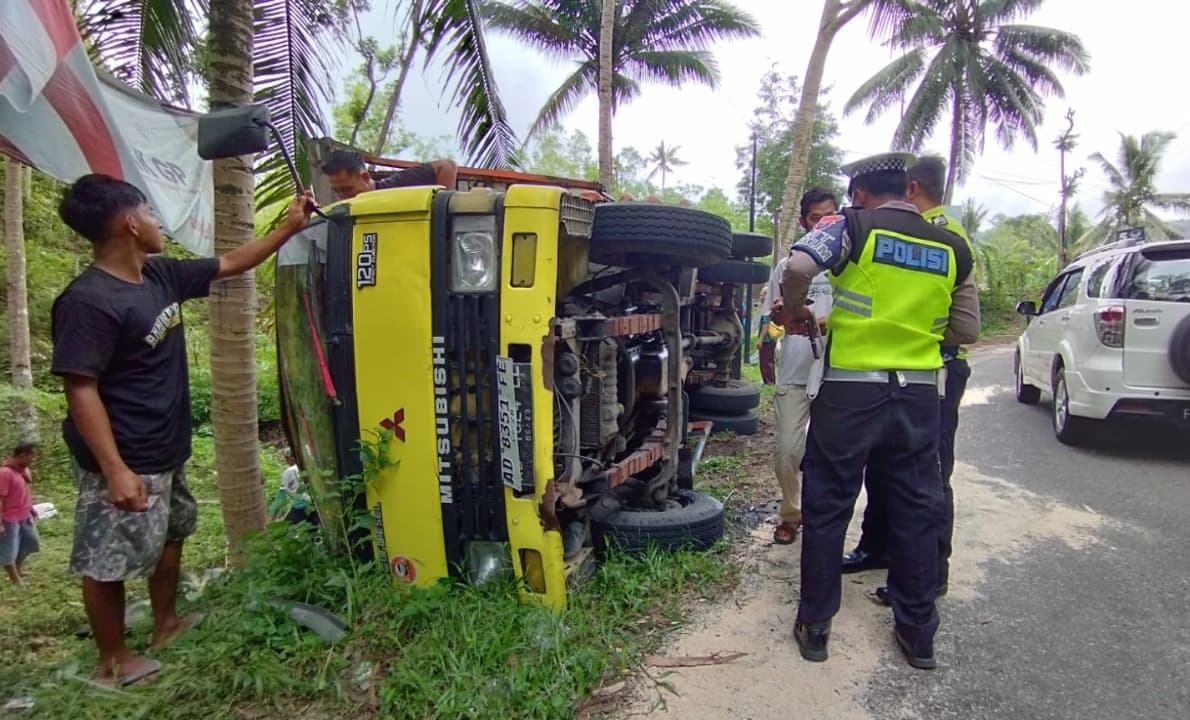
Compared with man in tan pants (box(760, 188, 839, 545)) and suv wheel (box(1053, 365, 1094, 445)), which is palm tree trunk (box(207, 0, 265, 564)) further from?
suv wheel (box(1053, 365, 1094, 445))

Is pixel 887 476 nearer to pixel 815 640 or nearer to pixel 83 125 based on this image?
pixel 815 640

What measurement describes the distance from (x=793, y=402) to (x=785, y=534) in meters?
0.71

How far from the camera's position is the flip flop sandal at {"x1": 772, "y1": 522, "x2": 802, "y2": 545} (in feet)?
11.6

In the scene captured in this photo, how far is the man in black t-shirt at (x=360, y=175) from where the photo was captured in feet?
11.7

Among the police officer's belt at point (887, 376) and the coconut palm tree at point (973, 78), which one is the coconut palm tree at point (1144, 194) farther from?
the police officer's belt at point (887, 376)

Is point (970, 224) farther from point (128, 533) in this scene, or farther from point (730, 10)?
point (128, 533)

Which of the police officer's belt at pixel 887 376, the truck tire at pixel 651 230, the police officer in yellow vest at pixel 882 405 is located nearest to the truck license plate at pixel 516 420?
the truck tire at pixel 651 230

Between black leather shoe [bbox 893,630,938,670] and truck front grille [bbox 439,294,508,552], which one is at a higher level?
truck front grille [bbox 439,294,508,552]

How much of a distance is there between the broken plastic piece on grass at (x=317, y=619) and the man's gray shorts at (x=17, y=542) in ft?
11.9

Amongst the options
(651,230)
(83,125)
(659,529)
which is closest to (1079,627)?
(659,529)

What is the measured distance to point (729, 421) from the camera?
5953 millimetres

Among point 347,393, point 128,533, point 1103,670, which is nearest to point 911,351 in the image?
point 1103,670

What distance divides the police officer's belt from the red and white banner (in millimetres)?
3116

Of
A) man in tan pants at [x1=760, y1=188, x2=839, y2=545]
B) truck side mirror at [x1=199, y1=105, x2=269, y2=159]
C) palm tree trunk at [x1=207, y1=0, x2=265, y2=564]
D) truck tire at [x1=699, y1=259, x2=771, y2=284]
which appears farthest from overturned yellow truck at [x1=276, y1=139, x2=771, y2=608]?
truck tire at [x1=699, y1=259, x2=771, y2=284]
